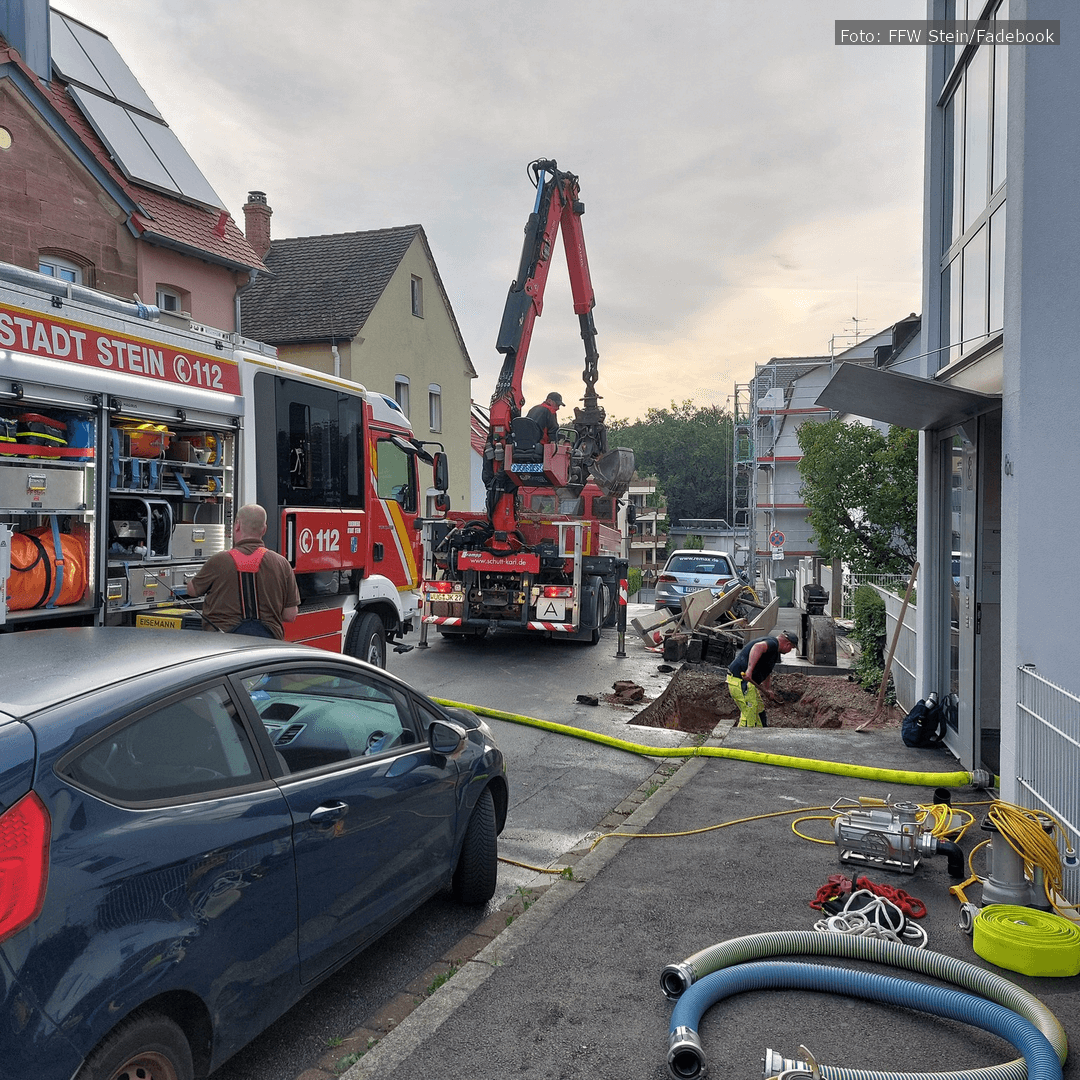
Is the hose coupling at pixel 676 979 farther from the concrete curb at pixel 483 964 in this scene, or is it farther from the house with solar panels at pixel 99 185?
the house with solar panels at pixel 99 185

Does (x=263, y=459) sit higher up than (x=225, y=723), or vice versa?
(x=263, y=459)

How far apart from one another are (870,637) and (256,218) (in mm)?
21026

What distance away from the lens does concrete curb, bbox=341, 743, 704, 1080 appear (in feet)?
10.9

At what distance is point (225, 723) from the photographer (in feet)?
10.6

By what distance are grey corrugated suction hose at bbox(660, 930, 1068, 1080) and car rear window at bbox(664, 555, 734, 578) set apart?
17.2 m

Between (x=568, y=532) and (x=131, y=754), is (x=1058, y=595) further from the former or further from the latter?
(x=568, y=532)

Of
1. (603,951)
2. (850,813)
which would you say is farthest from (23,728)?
(850,813)

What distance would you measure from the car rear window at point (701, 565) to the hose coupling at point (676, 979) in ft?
57.6

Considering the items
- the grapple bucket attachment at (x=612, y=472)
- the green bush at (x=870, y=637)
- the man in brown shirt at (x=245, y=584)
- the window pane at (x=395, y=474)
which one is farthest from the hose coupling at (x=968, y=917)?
the grapple bucket attachment at (x=612, y=472)

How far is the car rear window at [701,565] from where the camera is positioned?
21.2 m

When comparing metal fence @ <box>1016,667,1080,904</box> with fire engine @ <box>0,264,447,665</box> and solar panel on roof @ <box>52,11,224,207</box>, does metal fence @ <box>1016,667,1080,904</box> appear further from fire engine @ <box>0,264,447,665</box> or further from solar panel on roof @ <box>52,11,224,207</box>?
solar panel on roof @ <box>52,11,224,207</box>

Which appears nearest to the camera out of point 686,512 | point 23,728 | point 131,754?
point 23,728

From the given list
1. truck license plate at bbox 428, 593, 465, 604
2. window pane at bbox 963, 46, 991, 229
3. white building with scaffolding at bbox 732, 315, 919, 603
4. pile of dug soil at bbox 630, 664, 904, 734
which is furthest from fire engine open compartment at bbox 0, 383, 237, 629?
white building with scaffolding at bbox 732, 315, 919, 603

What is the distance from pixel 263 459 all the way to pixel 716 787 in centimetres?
472
